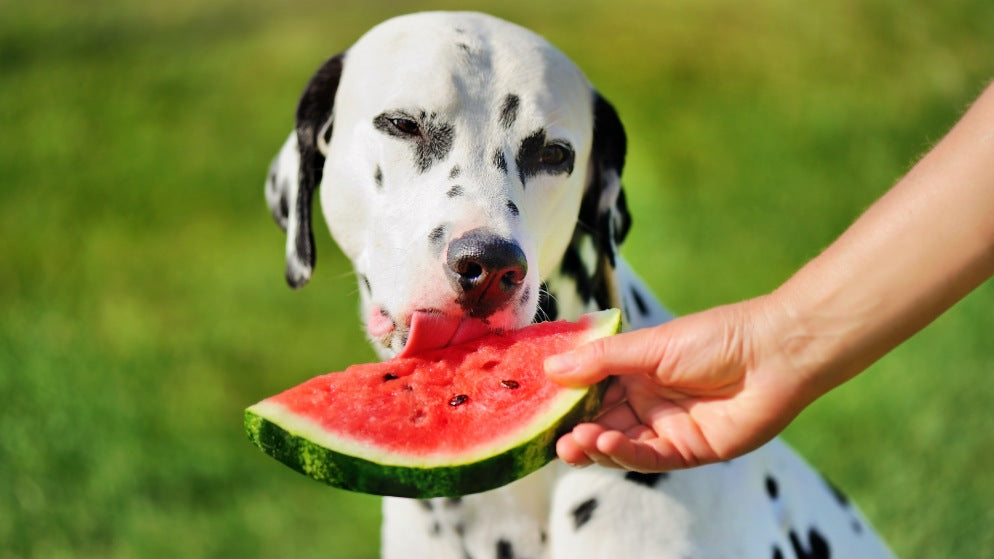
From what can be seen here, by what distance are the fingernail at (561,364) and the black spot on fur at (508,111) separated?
2.45 ft

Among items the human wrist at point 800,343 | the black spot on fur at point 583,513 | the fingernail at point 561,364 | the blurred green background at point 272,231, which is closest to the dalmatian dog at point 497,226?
the black spot on fur at point 583,513

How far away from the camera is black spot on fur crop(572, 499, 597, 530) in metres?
2.91

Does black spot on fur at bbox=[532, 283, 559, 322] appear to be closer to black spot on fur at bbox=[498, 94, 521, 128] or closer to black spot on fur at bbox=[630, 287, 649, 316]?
black spot on fur at bbox=[630, 287, 649, 316]

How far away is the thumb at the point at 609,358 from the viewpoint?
2.38m

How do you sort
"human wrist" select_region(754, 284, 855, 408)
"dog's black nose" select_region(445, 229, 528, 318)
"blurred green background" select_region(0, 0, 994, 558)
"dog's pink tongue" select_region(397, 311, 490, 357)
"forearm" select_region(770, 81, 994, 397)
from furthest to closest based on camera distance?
"blurred green background" select_region(0, 0, 994, 558), "dog's pink tongue" select_region(397, 311, 490, 357), "dog's black nose" select_region(445, 229, 528, 318), "human wrist" select_region(754, 284, 855, 408), "forearm" select_region(770, 81, 994, 397)

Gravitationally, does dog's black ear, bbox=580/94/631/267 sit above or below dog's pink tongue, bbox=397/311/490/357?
above

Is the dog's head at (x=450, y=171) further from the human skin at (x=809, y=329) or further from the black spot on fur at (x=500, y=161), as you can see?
the human skin at (x=809, y=329)

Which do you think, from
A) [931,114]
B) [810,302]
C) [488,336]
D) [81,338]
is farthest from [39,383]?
[931,114]

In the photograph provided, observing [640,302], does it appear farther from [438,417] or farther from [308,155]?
[308,155]

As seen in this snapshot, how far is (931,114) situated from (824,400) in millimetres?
3779

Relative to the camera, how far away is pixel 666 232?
26.0ft

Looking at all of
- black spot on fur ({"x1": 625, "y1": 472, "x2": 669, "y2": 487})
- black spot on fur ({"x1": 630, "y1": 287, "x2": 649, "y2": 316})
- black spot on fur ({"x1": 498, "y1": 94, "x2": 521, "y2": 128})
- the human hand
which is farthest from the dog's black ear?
the human hand

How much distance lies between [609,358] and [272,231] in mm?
6210

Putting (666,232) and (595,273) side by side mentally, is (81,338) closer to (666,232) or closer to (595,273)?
(666,232)
